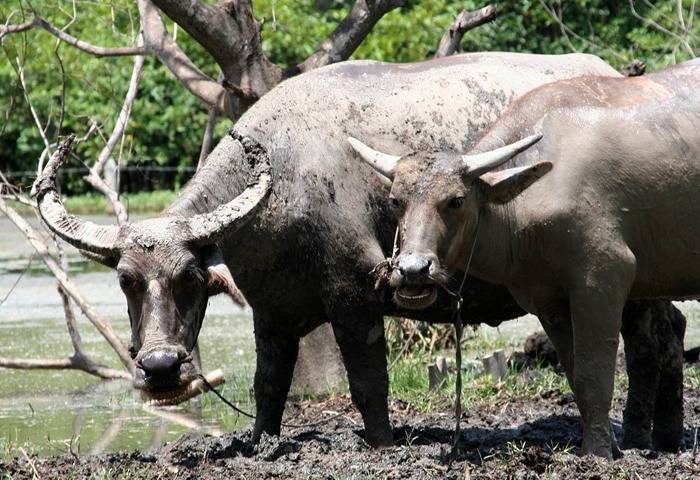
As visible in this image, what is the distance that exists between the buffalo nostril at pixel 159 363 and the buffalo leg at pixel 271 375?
4.75ft

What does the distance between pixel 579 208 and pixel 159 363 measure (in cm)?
220

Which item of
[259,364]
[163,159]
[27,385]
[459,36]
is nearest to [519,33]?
[163,159]

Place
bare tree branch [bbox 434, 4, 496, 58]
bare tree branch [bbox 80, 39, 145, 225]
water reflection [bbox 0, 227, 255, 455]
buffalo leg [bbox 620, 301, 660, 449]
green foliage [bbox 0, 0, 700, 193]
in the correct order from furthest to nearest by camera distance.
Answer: green foliage [bbox 0, 0, 700, 193] < bare tree branch [bbox 434, 4, 496, 58] < bare tree branch [bbox 80, 39, 145, 225] < water reflection [bbox 0, 227, 255, 455] < buffalo leg [bbox 620, 301, 660, 449]

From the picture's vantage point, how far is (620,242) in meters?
5.86

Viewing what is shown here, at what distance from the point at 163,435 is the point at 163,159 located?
55.9 ft

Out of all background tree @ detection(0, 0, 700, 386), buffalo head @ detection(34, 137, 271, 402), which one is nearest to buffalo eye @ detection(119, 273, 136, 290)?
buffalo head @ detection(34, 137, 271, 402)

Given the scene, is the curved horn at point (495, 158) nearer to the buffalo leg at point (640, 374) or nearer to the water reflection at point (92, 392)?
the buffalo leg at point (640, 374)

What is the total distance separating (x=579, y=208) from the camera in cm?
580

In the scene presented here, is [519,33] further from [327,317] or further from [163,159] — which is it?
[327,317]

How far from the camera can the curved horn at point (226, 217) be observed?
6066 mm

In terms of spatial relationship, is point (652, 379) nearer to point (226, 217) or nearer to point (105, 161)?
point (226, 217)

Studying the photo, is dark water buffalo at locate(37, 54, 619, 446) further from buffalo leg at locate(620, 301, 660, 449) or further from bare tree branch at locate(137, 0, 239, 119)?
bare tree branch at locate(137, 0, 239, 119)

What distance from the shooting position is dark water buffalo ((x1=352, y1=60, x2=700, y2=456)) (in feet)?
18.6

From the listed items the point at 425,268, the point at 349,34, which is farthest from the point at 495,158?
the point at 349,34
